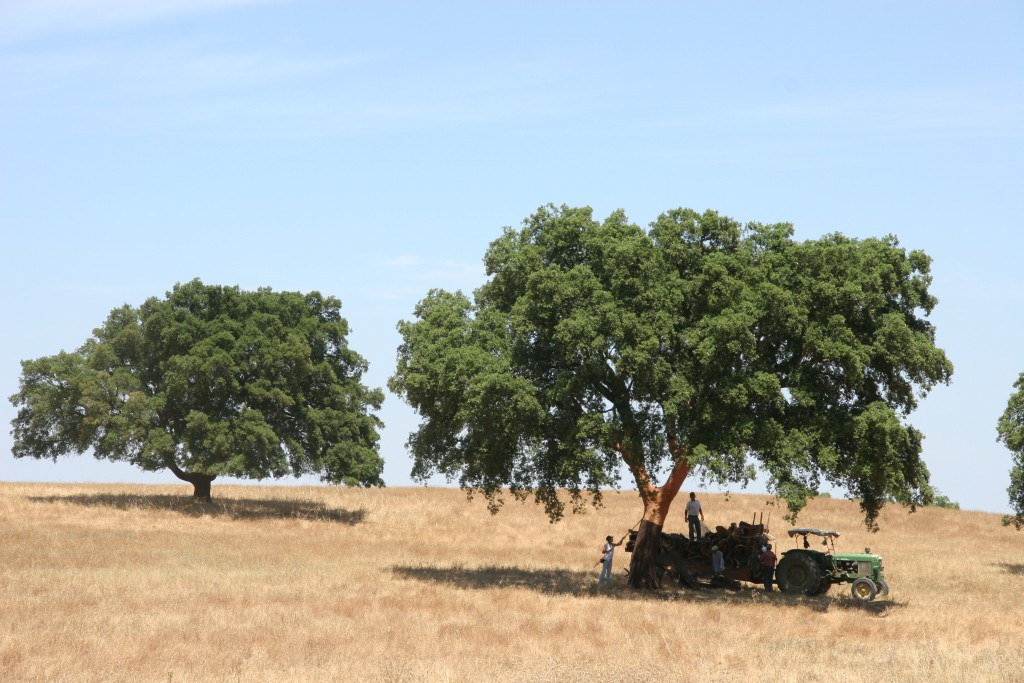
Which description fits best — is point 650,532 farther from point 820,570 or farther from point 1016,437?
point 1016,437

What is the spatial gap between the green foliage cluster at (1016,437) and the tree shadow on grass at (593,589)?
17.4 m

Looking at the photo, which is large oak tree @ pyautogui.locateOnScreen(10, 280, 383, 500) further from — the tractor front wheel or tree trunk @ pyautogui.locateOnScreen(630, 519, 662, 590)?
the tractor front wheel

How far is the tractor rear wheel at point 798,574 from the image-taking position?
34250 millimetres

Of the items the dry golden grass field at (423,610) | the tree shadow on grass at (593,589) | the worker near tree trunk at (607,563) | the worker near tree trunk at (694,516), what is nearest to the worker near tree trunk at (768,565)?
the tree shadow on grass at (593,589)

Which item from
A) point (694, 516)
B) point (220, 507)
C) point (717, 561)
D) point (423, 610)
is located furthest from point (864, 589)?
point (220, 507)

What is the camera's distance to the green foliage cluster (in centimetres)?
4706

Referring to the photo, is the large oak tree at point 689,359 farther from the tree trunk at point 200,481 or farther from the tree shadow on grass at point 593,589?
the tree trunk at point 200,481

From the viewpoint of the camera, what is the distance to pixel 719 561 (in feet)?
116

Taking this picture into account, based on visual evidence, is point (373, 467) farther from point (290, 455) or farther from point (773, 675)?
point (773, 675)

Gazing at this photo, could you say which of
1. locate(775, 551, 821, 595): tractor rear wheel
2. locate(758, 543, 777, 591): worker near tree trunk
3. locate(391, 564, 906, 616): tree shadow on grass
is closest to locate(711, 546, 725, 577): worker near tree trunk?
locate(391, 564, 906, 616): tree shadow on grass

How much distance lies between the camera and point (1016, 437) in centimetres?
4684

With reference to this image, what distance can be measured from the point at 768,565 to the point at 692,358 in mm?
7946

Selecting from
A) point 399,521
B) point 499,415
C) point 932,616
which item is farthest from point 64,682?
point 399,521

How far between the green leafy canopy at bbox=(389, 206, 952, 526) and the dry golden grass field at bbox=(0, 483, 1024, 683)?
13.0 ft
